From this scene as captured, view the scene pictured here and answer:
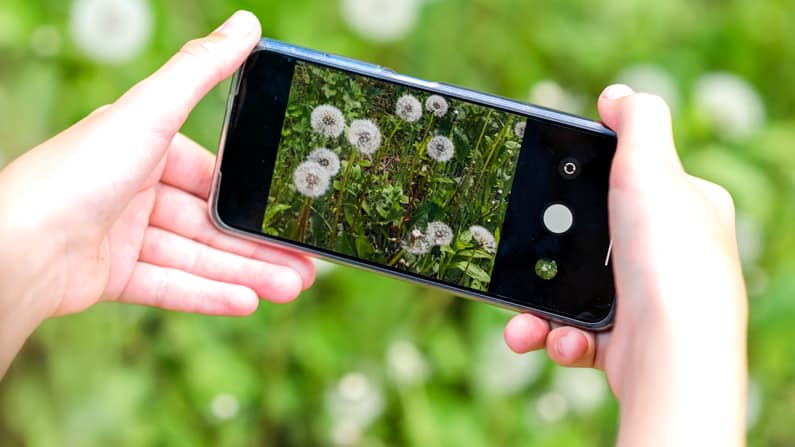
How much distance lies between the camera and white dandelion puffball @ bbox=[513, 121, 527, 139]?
505 mm

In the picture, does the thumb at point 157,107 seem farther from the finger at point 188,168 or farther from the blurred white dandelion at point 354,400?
the blurred white dandelion at point 354,400

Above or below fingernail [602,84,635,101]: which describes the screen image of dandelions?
below

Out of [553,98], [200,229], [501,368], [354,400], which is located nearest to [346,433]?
[354,400]

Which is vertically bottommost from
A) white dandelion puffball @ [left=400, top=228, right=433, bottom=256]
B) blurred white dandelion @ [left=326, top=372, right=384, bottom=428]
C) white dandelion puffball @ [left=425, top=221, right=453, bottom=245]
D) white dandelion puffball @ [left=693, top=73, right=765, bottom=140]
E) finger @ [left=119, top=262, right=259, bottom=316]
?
blurred white dandelion @ [left=326, top=372, right=384, bottom=428]

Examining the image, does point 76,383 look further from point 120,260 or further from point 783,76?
point 783,76

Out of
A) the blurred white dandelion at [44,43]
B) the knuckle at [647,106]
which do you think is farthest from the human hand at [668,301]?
the blurred white dandelion at [44,43]

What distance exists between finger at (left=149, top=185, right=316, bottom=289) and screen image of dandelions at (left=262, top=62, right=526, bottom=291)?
0.03 m

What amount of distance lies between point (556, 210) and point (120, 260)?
1.00 ft

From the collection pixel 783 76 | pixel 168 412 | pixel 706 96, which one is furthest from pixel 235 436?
pixel 783 76

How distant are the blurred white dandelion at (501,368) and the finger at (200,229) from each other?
0.22 metres

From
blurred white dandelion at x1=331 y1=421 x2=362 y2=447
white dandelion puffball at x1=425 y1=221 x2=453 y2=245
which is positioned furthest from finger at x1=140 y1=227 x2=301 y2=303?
blurred white dandelion at x1=331 y1=421 x2=362 y2=447

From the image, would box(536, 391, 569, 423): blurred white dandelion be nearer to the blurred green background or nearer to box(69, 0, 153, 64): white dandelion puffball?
the blurred green background

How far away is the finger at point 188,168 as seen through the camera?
56cm

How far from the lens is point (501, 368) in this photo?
2.33ft
